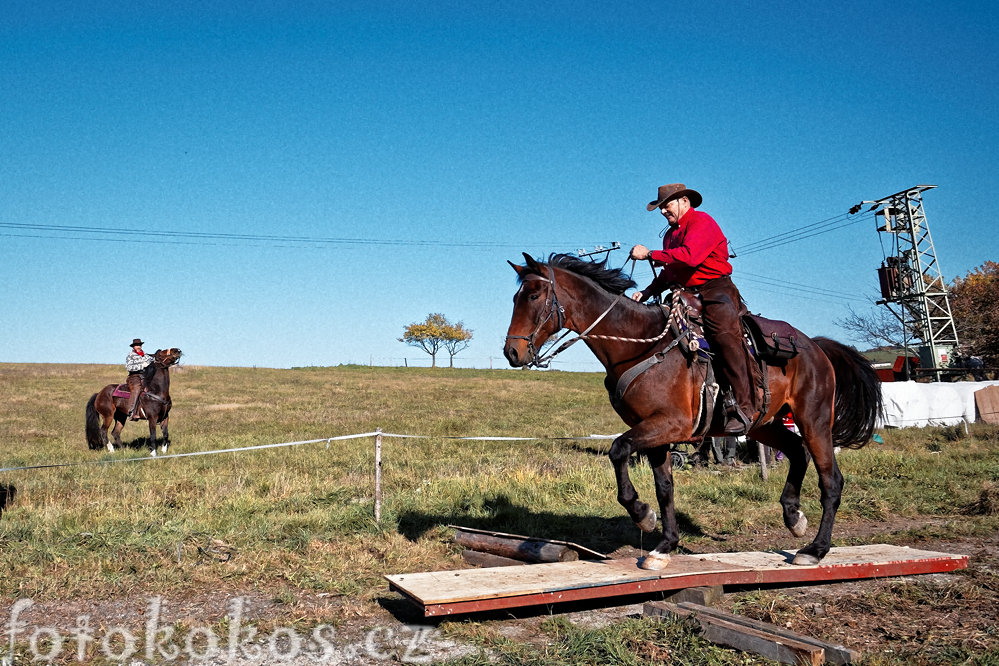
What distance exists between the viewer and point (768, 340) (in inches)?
291

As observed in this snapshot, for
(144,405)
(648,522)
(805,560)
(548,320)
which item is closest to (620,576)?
(648,522)

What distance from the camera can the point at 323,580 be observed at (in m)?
6.68

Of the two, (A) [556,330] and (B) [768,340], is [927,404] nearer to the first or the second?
(B) [768,340]

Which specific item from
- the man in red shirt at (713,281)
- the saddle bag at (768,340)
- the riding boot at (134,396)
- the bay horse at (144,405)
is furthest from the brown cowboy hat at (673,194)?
the riding boot at (134,396)

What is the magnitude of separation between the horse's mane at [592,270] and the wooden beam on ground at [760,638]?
3013mm

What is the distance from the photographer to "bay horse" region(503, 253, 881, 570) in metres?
6.54

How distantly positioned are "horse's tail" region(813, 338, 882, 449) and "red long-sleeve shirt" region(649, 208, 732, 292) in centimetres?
203

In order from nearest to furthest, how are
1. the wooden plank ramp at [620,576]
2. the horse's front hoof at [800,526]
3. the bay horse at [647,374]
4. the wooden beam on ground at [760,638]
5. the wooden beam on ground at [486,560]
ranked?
1. the wooden beam on ground at [760,638]
2. the wooden plank ramp at [620,576]
3. the bay horse at [647,374]
4. the wooden beam on ground at [486,560]
5. the horse's front hoof at [800,526]

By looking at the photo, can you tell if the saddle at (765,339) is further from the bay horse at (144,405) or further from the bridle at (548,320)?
the bay horse at (144,405)

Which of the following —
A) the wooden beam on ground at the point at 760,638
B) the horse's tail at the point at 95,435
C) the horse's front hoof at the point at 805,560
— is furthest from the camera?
the horse's tail at the point at 95,435

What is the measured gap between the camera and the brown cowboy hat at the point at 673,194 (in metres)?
7.25

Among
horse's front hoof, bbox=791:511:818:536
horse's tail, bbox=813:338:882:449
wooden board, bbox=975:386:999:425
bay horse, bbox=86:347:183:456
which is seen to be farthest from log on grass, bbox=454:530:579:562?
wooden board, bbox=975:386:999:425

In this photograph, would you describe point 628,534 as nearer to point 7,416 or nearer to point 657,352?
point 657,352

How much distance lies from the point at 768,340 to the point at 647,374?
1552 mm
